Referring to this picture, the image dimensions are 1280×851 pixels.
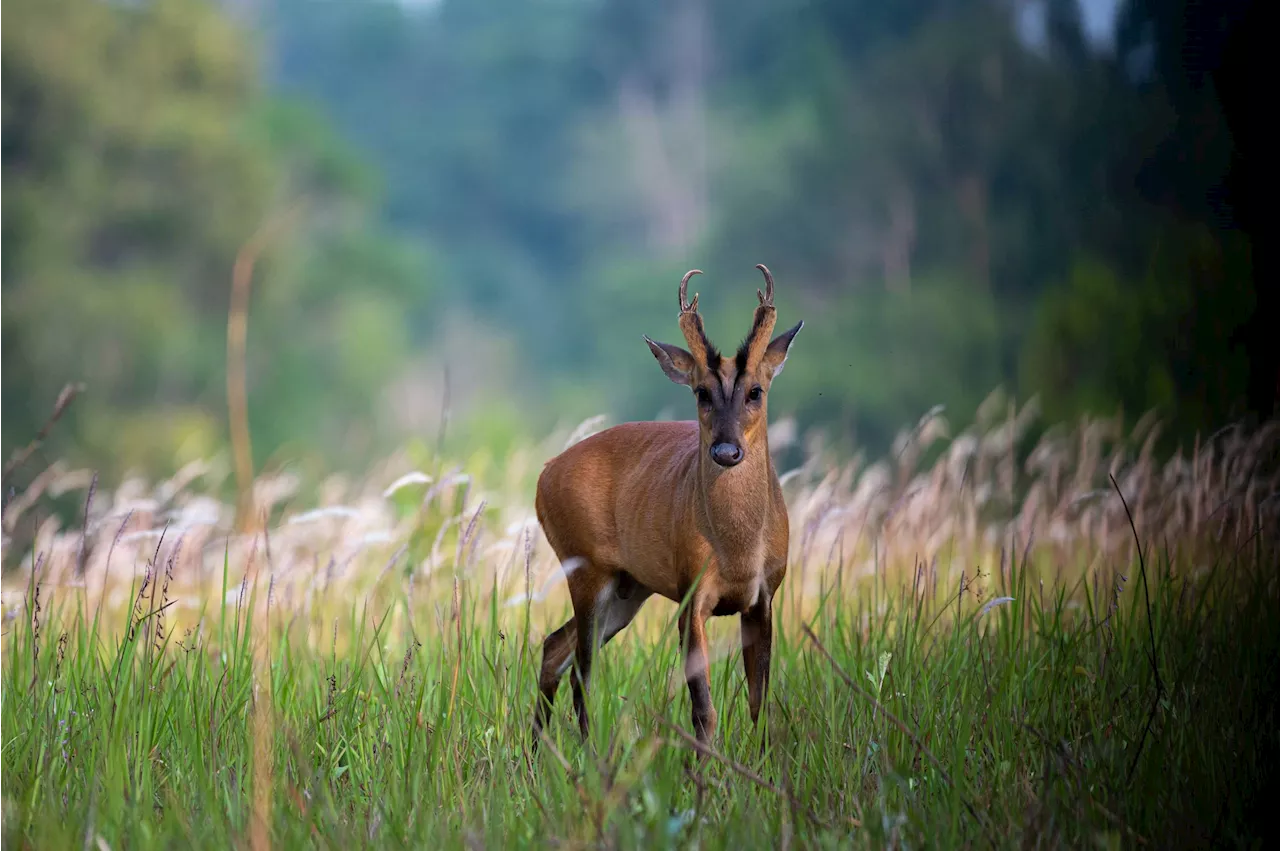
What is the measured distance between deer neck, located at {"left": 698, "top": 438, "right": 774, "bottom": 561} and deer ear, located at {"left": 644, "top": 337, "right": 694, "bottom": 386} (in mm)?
241

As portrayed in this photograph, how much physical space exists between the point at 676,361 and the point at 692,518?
49 cm

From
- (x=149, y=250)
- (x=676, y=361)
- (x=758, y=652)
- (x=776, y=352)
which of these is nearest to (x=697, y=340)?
(x=676, y=361)

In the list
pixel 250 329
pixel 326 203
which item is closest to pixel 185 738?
pixel 250 329

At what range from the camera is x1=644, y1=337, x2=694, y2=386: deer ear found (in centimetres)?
439

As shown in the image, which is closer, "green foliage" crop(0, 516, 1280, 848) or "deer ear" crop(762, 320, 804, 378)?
"green foliage" crop(0, 516, 1280, 848)

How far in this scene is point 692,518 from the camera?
4.34 m

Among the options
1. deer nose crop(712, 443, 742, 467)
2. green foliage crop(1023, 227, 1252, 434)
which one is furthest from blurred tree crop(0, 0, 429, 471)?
deer nose crop(712, 443, 742, 467)

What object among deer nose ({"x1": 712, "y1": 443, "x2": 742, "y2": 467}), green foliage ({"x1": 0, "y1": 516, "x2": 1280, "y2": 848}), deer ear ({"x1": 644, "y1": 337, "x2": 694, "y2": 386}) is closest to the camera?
green foliage ({"x1": 0, "y1": 516, "x2": 1280, "y2": 848})

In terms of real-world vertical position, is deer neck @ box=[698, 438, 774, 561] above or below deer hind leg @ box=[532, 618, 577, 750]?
above

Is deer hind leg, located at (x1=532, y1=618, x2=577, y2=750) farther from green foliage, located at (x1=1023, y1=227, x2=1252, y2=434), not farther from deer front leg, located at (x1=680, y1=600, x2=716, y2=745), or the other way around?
green foliage, located at (x1=1023, y1=227, x2=1252, y2=434)

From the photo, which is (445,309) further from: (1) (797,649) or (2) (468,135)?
(1) (797,649)

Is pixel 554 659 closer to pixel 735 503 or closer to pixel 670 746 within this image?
pixel 735 503

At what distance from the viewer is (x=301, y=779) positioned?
3.91 m

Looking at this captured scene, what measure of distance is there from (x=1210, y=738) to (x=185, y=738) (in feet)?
9.32
